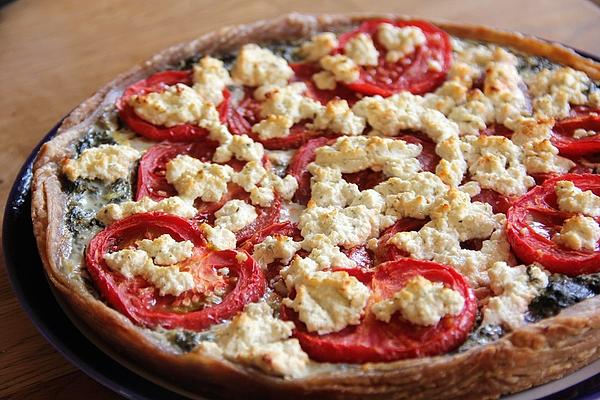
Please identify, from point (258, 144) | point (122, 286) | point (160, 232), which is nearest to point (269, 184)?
point (258, 144)

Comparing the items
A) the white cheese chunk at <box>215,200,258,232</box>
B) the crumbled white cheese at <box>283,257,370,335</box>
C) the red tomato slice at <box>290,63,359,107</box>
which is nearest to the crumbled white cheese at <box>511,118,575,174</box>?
the red tomato slice at <box>290,63,359,107</box>

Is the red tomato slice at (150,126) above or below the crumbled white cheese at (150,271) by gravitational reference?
above

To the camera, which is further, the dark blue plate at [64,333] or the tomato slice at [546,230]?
the tomato slice at [546,230]

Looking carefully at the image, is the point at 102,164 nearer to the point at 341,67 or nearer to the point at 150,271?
the point at 150,271

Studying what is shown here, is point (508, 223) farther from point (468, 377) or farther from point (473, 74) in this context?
point (473, 74)

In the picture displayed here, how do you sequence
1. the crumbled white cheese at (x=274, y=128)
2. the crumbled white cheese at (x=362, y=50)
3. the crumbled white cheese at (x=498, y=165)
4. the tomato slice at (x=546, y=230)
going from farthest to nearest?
the crumbled white cheese at (x=362, y=50) → the crumbled white cheese at (x=274, y=128) → the crumbled white cheese at (x=498, y=165) → the tomato slice at (x=546, y=230)

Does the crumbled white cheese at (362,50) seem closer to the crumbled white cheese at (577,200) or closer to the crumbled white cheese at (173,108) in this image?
the crumbled white cheese at (173,108)

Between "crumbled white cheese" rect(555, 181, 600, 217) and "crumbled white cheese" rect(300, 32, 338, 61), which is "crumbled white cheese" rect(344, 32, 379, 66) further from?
"crumbled white cheese" rect(555, 181, 600, 217)

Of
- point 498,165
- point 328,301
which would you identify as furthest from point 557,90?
point 328,301

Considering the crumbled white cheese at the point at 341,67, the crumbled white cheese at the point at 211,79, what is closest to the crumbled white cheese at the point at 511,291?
the crumbled white cheese at the point at 341,67
